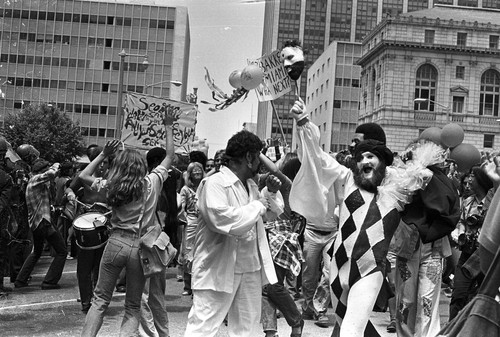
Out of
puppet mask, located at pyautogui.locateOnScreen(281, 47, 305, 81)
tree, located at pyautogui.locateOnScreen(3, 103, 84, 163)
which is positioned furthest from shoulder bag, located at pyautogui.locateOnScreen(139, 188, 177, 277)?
tree, located at pyautogui.locateOnScreen(3, 103, 84, 163)

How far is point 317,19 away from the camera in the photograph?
447ft

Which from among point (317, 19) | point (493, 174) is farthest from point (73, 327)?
point (317, 19)

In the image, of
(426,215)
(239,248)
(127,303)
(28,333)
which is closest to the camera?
(239,248)

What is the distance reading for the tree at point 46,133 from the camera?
177 ft

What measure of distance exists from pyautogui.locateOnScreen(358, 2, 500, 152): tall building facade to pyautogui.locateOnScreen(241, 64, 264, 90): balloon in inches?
2557

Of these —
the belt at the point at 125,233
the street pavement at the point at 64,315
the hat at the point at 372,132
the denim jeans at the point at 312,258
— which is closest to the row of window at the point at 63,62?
the street pavement at the point at 64,315

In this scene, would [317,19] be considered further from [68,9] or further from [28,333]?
[28,333]

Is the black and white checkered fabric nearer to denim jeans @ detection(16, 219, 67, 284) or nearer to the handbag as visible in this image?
the handbag

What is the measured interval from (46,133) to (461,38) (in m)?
46.7

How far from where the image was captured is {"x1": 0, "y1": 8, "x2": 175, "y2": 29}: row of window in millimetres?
82750

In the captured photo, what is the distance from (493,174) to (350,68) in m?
86.1

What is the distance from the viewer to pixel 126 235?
5.63 meters

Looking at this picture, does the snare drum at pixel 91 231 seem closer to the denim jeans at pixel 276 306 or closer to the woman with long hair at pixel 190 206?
the denim jeans at pixel 276 306

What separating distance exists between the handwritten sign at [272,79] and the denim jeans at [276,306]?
195 centimetres
